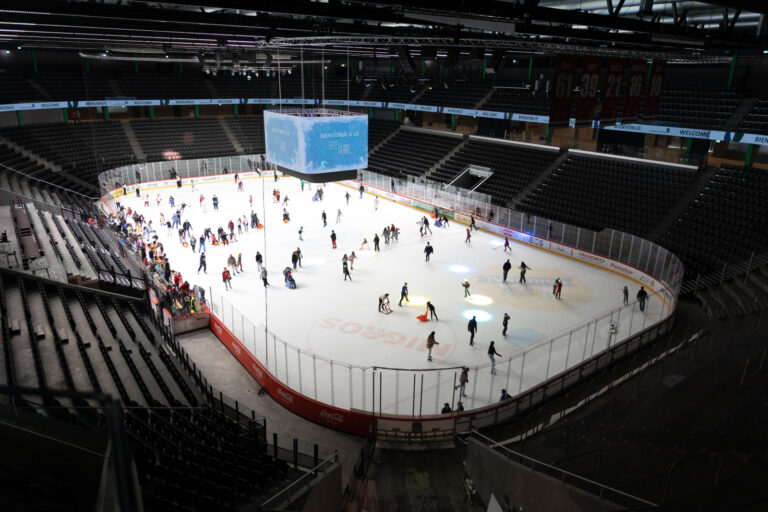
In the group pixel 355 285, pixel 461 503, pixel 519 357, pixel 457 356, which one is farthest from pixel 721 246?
pixel 461 503

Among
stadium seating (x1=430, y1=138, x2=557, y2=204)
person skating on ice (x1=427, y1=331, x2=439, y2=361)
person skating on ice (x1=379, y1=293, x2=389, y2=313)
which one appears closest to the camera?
person skating on ice (x1=427, y1=331, x2=439, y2=361)

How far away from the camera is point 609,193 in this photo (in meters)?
28.2

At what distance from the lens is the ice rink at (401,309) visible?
A: 1436 centimetres

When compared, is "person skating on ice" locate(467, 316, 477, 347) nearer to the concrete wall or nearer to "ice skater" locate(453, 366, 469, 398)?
"ice skater" locate(453, 366, 469, 398)

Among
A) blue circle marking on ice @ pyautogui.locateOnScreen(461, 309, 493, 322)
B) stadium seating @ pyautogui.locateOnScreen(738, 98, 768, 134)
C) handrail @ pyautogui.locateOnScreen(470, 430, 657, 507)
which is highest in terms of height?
stadium seating @ pyautogui.locateOnScreen(738, 98, 768, 134)

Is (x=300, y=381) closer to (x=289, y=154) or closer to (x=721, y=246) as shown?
(x=289, y=154)

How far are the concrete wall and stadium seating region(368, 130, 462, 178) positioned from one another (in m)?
30.5

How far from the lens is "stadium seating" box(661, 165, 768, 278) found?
20891mm

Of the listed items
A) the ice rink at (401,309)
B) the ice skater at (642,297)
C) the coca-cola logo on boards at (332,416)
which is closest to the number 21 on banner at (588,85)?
the ice rink at (401,309)

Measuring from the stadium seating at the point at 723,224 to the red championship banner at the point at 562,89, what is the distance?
12386mm

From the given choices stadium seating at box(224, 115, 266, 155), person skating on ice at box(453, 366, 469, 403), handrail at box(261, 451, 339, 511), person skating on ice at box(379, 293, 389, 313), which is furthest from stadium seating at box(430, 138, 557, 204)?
handrail at box(261, 451, 339, 511)

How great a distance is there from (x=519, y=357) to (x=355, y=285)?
310 inches

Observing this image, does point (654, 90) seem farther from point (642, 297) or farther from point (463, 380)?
point (463, 380)

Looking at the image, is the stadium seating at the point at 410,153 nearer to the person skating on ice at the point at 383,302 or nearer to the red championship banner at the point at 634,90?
the person skating on ice at the point at 383,302
